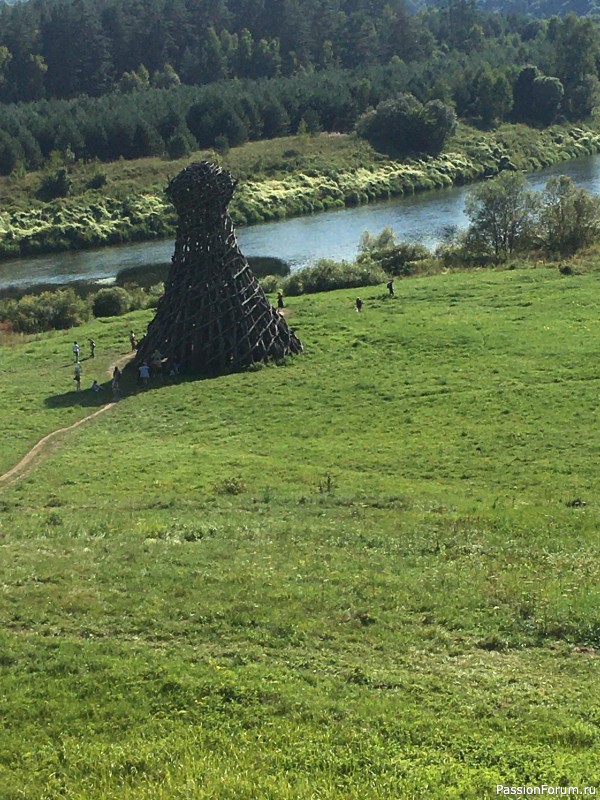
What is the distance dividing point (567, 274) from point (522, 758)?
154 ft

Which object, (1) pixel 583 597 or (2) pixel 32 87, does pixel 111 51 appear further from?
(1) pixel 583 597

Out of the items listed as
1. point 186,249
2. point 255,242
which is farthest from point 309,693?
point 255,242

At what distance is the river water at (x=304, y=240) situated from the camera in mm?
86250

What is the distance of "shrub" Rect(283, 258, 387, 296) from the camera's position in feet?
199

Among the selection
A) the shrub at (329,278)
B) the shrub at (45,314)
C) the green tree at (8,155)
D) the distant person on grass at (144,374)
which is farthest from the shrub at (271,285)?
the green tree at (8,155)

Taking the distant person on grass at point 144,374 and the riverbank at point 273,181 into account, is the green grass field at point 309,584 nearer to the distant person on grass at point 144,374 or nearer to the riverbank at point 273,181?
the distant person on grass at point 144,374

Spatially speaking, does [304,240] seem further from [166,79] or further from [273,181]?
[166,79]

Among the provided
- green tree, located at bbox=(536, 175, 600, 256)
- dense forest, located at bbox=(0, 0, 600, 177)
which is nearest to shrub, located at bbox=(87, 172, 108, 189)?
dense forest, located at bbox=(0, 0, 600, 177)

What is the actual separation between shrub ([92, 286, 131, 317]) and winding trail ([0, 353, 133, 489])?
22695 mm

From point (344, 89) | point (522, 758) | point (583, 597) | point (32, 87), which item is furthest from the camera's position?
point (32, 87)

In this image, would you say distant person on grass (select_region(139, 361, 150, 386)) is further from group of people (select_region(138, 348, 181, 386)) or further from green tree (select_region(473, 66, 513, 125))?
green tree (select_region(473, 66, 513, 125))

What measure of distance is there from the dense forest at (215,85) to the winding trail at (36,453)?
80733 mm

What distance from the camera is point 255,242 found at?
309 ft

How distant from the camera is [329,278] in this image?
6062 cm
